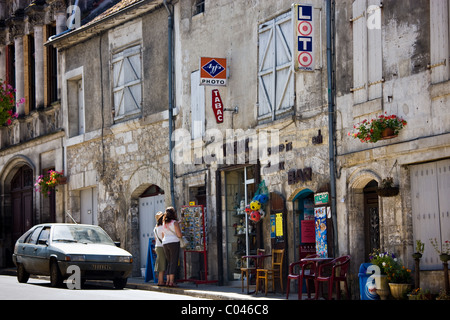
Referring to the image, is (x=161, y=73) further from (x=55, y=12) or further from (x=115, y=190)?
(x=55, y=12)

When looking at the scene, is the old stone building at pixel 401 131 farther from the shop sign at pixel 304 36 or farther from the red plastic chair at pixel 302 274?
the red plastic chair at pixel 302 274

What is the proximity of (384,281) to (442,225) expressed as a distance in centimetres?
127

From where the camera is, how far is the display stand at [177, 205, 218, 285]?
790 inches

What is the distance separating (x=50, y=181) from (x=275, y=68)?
1031cm

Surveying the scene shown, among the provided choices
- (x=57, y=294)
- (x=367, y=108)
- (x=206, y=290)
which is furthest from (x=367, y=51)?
(x=57, y=294)

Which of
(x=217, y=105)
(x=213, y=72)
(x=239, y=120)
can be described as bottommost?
(x=239, y=120)

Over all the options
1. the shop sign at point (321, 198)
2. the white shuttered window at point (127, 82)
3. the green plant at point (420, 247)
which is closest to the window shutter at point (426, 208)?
the green plant at point (420, 247)

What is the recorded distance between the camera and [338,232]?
16453mm

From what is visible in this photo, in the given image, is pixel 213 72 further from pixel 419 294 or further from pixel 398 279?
pixel 419 294

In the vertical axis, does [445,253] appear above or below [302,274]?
above

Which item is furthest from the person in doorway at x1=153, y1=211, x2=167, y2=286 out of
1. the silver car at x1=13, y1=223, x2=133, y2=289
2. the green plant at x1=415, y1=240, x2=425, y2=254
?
the green plant at x1=415, y1=240, x2=425, y2=254

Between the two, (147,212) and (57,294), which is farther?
(147,212)

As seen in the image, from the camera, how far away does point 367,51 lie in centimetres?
Result: 1598

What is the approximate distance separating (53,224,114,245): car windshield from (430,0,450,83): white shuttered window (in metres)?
8.24
